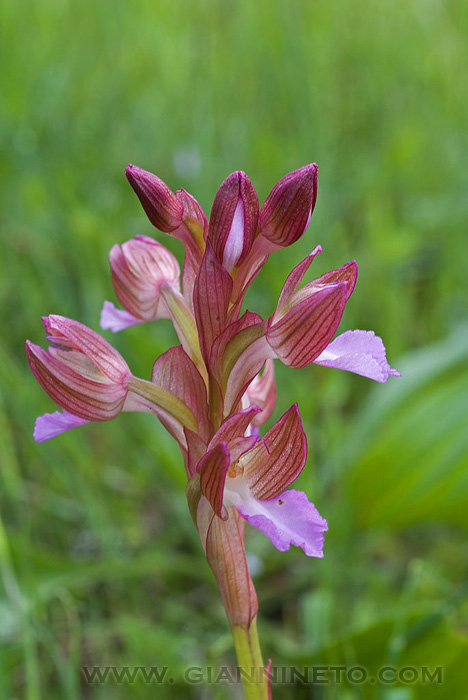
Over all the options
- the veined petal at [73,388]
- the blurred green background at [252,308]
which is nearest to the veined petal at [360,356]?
the veined petal at [73,388]

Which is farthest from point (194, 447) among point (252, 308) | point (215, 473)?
point (252, 308)

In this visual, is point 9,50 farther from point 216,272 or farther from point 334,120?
point 216,272

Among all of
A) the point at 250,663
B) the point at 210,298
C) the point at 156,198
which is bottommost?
the point at 250,663

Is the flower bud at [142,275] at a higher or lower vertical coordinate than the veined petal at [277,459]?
higher

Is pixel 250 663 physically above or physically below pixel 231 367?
below

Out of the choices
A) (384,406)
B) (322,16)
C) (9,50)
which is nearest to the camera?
(384,406)

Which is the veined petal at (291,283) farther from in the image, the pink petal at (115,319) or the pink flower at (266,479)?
the pink petal at (115,319)

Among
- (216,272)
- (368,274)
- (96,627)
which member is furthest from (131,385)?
Result: (368,274)

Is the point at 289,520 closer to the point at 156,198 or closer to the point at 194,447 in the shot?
the point at 194,447
